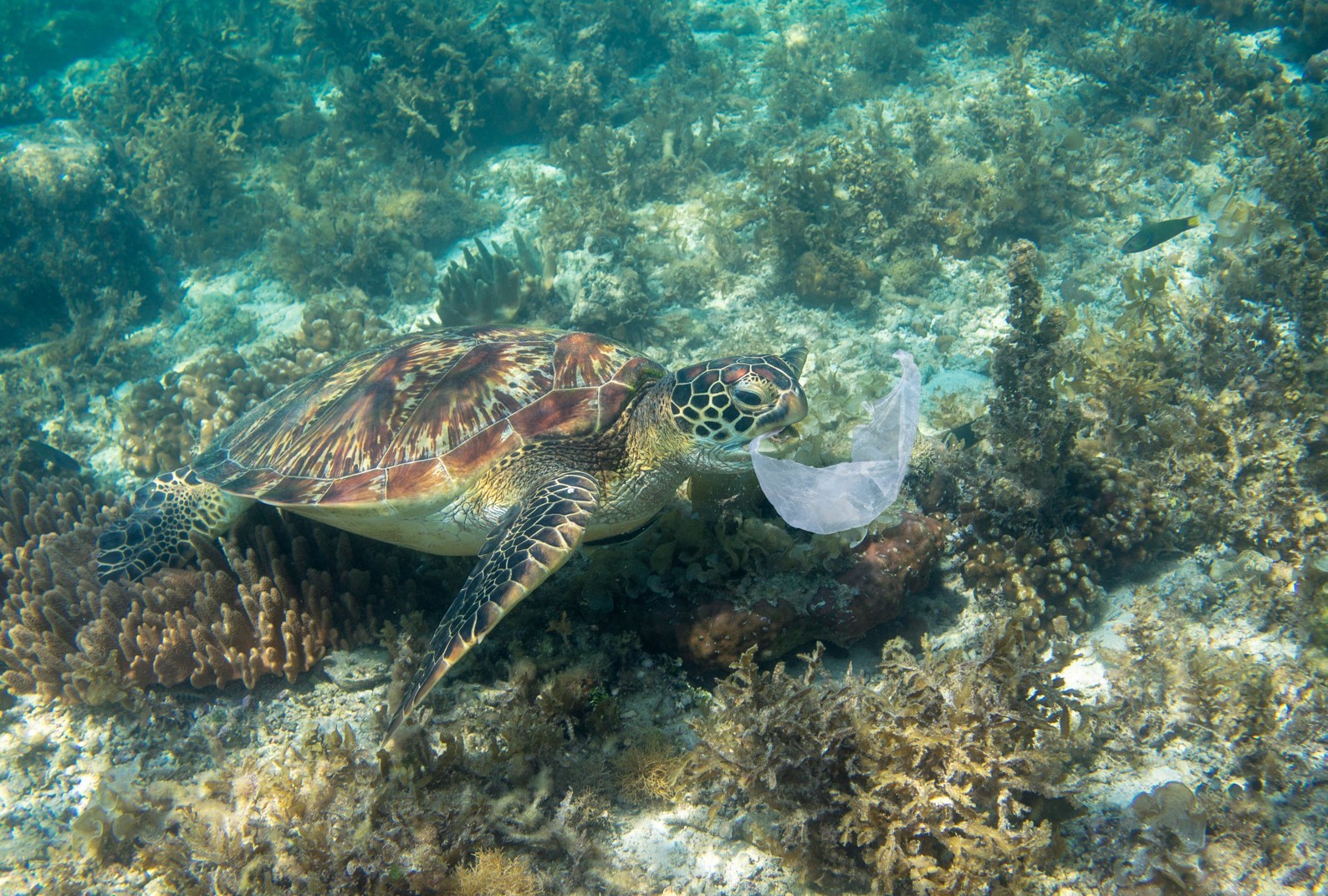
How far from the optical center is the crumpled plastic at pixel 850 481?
2.49 meters

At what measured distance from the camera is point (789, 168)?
6.03 m

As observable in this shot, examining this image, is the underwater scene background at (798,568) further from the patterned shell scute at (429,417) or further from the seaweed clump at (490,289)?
the patterned shell scute at (429,417)

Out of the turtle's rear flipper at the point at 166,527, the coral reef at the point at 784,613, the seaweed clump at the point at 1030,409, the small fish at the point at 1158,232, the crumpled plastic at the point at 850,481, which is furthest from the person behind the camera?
the small fish at the point at 1158,232

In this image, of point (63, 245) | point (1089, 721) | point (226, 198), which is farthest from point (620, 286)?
point (63, 245)

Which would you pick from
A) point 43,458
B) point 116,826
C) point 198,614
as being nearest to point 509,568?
point 116,826

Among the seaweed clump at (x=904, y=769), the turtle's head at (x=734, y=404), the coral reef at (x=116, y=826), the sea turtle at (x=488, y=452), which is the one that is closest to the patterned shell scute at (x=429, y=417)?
the sea turtle at (x=488, y=452)

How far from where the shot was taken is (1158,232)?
16.8 ft

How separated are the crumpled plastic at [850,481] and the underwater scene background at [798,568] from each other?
1.20ft

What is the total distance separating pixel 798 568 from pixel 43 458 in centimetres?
663

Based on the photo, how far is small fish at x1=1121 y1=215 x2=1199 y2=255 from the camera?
198 inches

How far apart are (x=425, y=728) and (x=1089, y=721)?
2.56 meters

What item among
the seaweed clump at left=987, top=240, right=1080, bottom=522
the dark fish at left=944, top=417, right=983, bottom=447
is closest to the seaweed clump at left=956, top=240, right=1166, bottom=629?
the seaweed clump at left=987, top=240, right=1080, bottom=522

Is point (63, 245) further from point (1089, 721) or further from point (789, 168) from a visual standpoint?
point (1089, 721)

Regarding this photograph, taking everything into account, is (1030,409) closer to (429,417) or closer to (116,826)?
(429,417)
